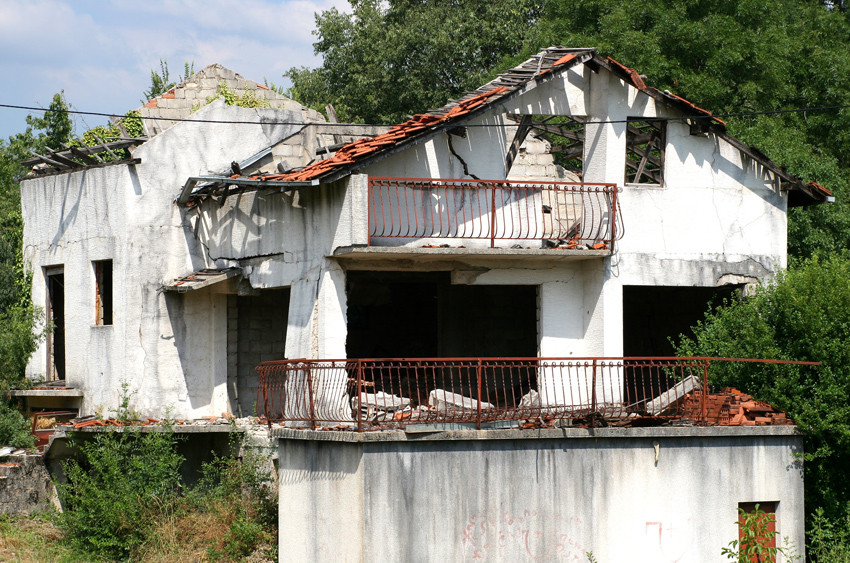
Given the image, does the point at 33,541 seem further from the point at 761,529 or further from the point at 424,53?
the point at 424,53

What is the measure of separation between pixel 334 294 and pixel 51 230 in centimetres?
740

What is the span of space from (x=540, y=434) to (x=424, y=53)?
75.2 ft

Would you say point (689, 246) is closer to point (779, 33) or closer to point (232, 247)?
point (232, 247)

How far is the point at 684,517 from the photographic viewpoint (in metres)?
14.3

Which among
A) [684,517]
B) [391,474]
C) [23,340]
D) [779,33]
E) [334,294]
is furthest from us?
[779,33]

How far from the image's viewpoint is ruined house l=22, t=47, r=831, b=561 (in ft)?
45.2

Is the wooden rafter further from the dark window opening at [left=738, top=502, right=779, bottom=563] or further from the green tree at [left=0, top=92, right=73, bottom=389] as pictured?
the dark window opening at [left=738, top=502, right=779, bottom=563]

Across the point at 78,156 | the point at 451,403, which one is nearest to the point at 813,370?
the point at 451,403

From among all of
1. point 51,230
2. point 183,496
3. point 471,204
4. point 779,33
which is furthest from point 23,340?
point 779,33

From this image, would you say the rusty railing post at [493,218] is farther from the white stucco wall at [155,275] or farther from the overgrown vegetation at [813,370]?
the white stucco wall at [155,275]

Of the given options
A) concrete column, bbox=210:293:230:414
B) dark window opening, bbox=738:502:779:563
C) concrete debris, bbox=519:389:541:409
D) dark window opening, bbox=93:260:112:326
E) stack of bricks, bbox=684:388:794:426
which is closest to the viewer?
dark window opening, bbox=738:502:779:563

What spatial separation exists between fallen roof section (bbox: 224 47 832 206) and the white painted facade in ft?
0.55

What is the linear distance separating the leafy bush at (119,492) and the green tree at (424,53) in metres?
18.6

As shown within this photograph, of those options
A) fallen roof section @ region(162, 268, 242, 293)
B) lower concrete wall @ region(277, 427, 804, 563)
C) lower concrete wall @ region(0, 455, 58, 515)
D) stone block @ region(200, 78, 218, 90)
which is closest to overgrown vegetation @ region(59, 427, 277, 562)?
lower concrete wall @ region(0, 455, 58, 515)
